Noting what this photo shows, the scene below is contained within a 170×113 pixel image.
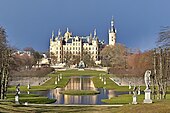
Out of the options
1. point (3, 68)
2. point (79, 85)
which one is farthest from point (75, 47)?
point (3, 68)

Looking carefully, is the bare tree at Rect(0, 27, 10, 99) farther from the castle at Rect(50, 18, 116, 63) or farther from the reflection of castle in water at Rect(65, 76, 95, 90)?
the castle at Rect(50, 18, 116, 63)

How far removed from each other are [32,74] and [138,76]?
1020 inches

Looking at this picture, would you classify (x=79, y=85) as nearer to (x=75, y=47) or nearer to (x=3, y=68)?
(x=3, y=68)

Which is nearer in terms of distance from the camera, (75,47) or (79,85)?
(79,85)

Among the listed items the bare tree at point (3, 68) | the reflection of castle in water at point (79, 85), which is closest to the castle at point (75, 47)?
the reflection of castle in water at point (79, 85)

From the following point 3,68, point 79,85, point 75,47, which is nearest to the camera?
point 3,68

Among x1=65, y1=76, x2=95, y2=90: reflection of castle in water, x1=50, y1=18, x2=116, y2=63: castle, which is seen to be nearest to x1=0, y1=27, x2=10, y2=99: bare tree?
x1=65, y1=76, x2=95, y2=90: reflection of castle in water

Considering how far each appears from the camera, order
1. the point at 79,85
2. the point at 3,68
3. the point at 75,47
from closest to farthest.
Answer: the point at 3,68, the point at 79,85, the point at 75,47

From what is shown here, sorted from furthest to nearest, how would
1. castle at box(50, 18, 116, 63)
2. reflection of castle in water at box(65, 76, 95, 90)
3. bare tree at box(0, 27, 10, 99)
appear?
castle at box(50, 18, 116, 63), reflection of castle in water at box(65, 76, 95, 90), bare tree at box(0, 27, 10, 99)

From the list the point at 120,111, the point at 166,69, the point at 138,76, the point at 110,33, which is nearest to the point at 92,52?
the point at 110,33

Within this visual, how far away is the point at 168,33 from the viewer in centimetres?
3259

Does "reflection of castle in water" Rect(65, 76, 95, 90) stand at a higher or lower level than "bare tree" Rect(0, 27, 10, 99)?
lower

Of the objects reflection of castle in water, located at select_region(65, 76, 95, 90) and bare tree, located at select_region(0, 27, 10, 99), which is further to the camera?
reflection of castle in water, located at select_region(65, 76, 95, 90)

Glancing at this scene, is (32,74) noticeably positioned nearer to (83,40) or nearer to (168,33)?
(168,33)
